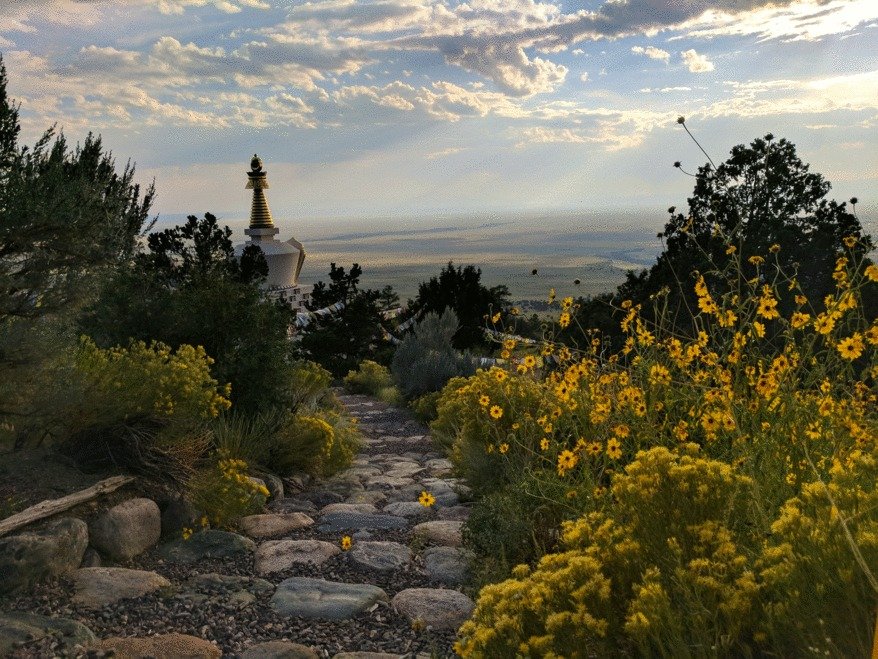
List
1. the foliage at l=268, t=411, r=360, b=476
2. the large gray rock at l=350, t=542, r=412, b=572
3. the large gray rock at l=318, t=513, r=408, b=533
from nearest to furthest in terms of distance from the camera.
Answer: the large gray rock at l=350, t=542, r=412, b=572, the large gray rock at l=318, t=513, r=408, b=533, the foliage at l=268, t=411, r=360, b=476

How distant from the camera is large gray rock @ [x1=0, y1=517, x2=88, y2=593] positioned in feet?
12.0

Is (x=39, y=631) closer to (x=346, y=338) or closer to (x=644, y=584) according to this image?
(x=644, y=584)

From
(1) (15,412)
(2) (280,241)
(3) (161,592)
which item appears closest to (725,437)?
(3) (161,592)

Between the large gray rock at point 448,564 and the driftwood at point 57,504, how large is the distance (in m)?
1.91

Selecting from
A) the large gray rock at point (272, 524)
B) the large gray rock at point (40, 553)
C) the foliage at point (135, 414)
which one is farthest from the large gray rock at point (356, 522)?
the large gray rock at point (40, 553)

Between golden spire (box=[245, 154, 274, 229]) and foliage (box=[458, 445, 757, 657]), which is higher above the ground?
golden spire (box=[245, 154, 274, 229])

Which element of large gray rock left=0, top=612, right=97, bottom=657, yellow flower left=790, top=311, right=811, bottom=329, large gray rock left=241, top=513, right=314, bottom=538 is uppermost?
yellow flower left=790, top=311, right=811, bottom=329

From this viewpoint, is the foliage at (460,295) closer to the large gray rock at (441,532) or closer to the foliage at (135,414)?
the foliage at (135,414)

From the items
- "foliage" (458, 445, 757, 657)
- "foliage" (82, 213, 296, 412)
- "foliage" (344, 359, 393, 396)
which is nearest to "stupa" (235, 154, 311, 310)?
"foliage" (344, 359, 393, 396)

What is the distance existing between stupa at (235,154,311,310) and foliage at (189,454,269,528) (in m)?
21.6

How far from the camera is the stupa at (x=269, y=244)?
26.9m

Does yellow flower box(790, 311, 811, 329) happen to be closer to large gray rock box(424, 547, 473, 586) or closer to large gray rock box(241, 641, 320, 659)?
large gray rock box(424, 547, 473, 586)

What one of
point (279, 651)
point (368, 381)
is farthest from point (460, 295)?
point (279, 651)

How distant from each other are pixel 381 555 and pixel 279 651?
51.2 inches
